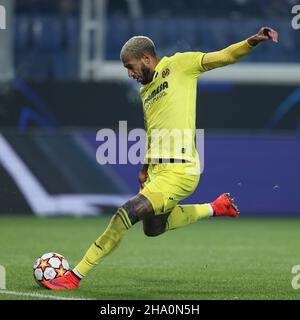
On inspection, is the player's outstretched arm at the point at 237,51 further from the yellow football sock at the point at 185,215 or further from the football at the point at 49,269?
the football at the point at 49,269

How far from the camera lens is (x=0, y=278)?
349 inches

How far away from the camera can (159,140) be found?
28.0ft

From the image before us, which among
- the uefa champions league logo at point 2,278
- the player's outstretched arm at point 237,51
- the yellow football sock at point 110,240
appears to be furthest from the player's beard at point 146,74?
the uefa champions league logo at point 2,278

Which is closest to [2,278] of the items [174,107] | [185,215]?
[185,215]

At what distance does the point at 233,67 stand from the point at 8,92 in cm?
483

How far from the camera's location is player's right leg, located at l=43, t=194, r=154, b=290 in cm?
812

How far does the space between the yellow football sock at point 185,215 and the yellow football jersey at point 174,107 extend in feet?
1.93

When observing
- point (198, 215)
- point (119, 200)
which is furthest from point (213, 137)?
point (198, 215)

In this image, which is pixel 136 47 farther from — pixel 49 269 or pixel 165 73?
pixel 49 269

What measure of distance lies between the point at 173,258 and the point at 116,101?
7449mm

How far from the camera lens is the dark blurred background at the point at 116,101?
1639 centimetres

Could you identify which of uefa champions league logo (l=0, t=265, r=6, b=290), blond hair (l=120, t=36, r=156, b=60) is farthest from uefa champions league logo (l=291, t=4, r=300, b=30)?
blond hair (l=120, t=36, r=156, b=60)
